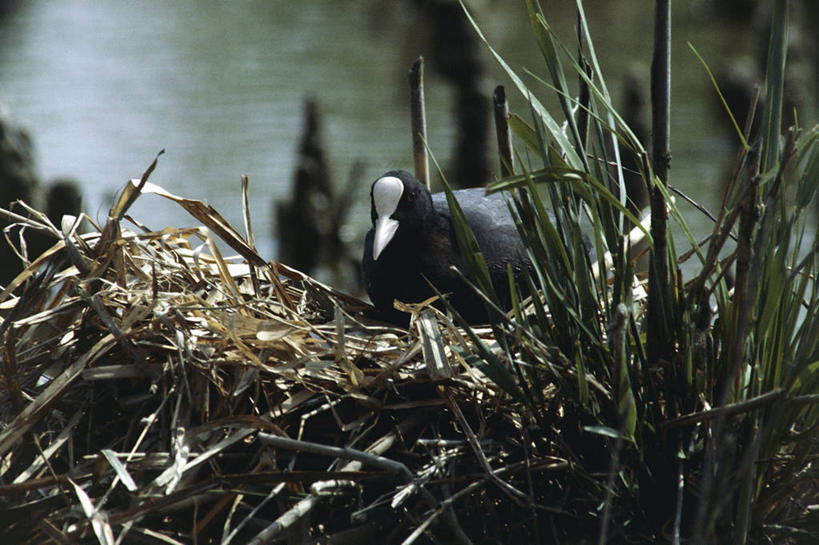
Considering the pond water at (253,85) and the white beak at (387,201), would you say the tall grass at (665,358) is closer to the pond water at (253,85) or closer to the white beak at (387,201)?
the white beak at (387,201)

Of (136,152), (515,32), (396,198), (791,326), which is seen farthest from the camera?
(515,32)

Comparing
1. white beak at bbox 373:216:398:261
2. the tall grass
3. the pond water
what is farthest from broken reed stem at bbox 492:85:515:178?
the pond water

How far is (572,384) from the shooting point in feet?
4.13

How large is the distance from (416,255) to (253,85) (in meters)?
6.02

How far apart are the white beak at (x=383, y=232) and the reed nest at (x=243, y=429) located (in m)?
0.27

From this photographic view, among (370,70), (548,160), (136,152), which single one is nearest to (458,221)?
(548,160)

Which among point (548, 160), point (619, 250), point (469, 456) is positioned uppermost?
point (548, 160)

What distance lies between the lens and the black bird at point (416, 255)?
1.87 metres

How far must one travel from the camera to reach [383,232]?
1.84m

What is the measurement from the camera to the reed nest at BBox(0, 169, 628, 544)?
1260 millimetres

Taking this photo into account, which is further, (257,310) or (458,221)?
(257,310)

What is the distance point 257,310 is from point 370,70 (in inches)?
280

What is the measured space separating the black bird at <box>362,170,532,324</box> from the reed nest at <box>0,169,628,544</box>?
1.09 ft

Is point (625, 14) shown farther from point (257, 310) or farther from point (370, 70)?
point (257, 310)
